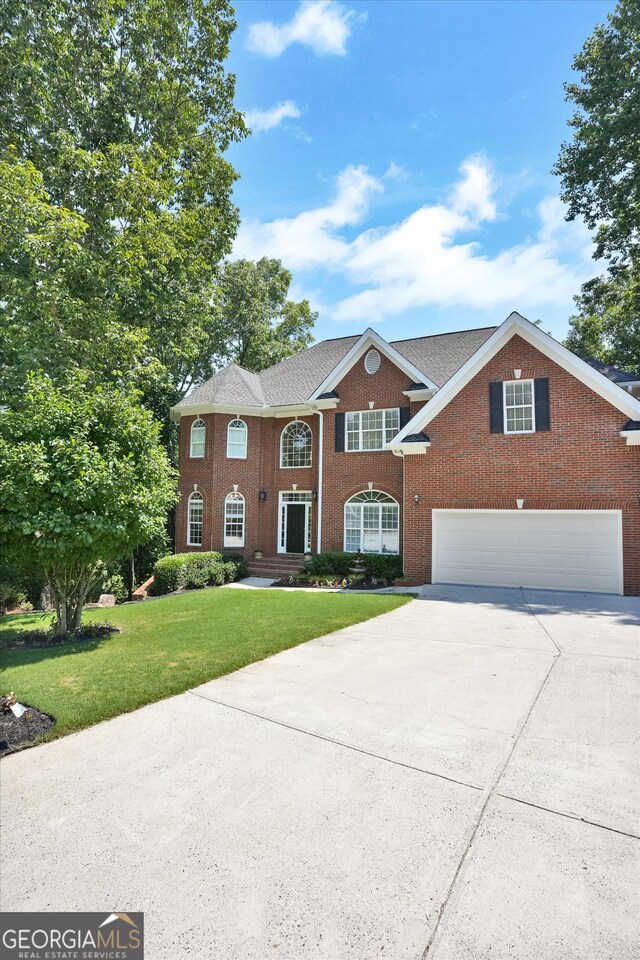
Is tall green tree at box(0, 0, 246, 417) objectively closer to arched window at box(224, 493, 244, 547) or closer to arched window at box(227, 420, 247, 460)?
arched window at box(227, 420, 247, 460)

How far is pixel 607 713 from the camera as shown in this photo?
15.5ft

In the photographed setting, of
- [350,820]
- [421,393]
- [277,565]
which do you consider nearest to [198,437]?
[277,565]

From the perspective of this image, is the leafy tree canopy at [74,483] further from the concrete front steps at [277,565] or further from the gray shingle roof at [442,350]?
the gray shingle roof at [442,350]

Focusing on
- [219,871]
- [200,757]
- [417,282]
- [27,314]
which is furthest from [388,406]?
[219,871]

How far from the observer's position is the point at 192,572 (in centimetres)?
1616

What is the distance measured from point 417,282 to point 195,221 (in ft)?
23.1

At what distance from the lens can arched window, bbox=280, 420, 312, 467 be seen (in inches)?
762

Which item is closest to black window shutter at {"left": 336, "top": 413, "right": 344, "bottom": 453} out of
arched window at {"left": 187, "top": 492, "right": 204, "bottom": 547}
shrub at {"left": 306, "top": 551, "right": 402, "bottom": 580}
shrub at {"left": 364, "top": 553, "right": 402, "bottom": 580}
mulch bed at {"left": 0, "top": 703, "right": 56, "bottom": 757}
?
shrub at {"left": 306, "top": 551, "right": 402, "bottom": 580}

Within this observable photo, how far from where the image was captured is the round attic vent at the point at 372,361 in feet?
58.0

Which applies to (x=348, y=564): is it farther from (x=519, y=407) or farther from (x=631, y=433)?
(x=631, y=433)

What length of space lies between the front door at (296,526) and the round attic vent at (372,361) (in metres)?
5.94

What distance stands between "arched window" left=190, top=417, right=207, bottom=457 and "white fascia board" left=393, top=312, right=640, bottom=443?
8.91 m

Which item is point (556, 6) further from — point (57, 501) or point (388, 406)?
point (57, 501)

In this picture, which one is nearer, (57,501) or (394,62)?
(57,501)
